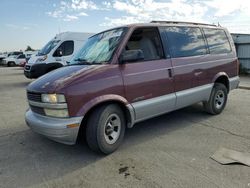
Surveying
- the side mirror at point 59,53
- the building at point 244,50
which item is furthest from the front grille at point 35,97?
the building at point 244,50

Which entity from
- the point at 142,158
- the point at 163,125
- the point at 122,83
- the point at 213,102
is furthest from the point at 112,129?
the point at 213,102

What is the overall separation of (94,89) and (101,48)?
3.70 ft

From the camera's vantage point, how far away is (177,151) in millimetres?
3883

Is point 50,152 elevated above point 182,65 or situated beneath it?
situated beneath

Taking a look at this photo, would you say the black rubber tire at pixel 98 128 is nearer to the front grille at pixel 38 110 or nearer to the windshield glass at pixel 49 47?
the front grille at pixel 38 110

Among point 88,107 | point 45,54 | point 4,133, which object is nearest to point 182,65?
point 88,107

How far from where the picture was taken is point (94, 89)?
11.6 feet

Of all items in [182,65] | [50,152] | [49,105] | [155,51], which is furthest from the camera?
[182,65]

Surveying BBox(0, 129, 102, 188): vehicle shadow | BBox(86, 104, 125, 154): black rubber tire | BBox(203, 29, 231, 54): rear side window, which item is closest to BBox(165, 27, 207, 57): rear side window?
BBox(203, 29, 231, 54): rear side window

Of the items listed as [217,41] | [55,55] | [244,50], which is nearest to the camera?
[217,41]

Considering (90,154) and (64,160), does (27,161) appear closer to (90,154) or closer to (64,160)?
(64,160)

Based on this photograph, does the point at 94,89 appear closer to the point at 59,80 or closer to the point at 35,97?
the point at 59,80

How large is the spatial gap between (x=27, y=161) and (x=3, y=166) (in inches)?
13.2

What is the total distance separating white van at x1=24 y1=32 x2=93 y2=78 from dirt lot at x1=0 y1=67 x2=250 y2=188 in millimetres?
6202
